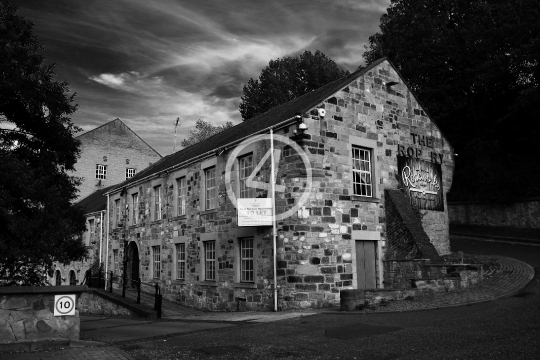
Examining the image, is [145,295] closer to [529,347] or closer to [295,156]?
[295,156]

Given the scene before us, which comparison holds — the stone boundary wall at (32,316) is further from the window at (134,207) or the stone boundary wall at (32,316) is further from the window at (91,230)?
the window at (91,230)

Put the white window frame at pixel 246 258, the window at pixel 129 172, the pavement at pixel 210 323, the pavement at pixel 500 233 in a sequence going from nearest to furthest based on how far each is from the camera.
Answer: the pavement at pixel 210 323 < the white window frame at pixel 246 258 < the pavement at pixel 500 233 < the window at pixel 129 172

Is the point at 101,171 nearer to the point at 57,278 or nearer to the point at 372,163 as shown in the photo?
the point at 57,278

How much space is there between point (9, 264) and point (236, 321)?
557 centimetres

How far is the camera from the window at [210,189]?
19156 mm

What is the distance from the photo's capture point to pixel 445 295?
1370 centimetres

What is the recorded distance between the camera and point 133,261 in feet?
84.5

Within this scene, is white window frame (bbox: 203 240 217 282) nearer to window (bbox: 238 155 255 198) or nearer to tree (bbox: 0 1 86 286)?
window (bbox: 238 155 255 198)

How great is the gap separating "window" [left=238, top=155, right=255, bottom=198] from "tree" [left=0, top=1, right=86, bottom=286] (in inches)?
216

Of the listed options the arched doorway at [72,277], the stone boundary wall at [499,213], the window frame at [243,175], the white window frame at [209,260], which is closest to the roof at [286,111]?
the window frame at [243,175]

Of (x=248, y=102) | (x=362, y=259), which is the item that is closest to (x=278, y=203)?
(x=362, y=259)

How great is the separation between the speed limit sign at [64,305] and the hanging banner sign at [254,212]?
20.9ft

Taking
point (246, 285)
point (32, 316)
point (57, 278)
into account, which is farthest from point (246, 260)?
point (57, 278)

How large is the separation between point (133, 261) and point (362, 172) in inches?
568
